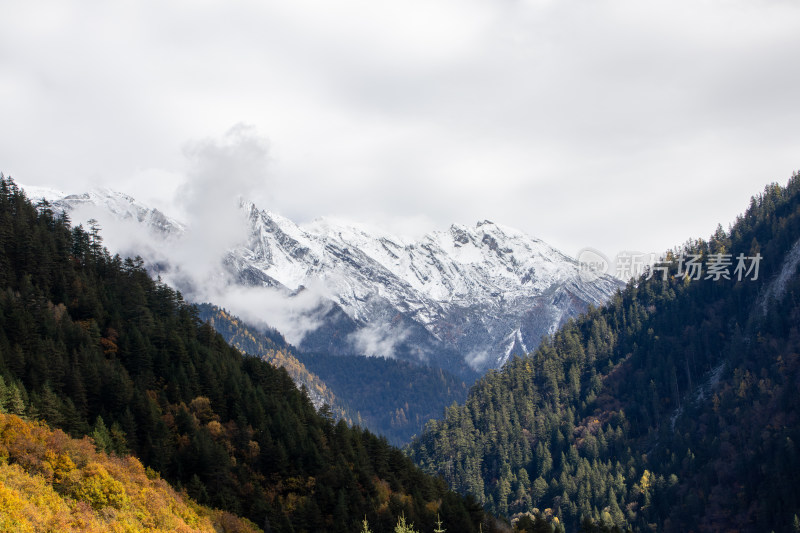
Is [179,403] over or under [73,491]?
A: over

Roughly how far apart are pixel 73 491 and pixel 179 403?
45.6 metres

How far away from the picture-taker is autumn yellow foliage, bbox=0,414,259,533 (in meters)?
71.5

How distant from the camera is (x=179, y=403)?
12862cm

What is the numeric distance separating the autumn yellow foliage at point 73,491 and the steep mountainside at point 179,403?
359 inches

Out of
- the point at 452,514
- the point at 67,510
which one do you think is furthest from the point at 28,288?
the point at 452,514

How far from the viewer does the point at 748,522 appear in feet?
627

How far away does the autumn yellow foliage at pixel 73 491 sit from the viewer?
71.5m

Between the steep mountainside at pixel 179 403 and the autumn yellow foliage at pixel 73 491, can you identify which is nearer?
the autumn yellow foliage at pixel 73 491

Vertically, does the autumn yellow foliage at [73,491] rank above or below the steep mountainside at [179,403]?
below

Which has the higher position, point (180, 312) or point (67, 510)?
point (180, 312)

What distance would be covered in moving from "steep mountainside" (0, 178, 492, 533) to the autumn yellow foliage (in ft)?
29.9

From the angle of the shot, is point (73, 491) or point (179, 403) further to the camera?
point (179, 403)

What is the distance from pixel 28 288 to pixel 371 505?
69.4 metres

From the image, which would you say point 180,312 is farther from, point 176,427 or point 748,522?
point 748,522
